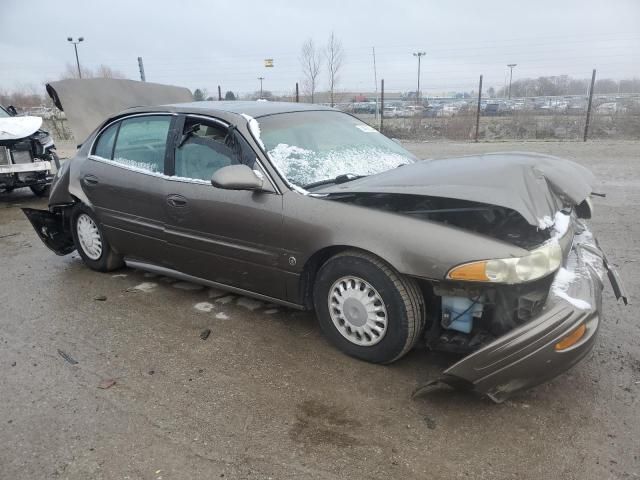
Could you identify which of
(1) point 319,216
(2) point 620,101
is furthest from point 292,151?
(2) point 620,101

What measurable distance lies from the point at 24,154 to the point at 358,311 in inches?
287

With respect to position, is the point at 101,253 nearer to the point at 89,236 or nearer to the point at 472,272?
the point at 89,236

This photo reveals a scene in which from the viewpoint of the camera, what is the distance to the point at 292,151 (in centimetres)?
358

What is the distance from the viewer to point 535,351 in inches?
94.6

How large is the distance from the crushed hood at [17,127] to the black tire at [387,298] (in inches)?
274

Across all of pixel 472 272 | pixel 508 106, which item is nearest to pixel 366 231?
pixel 472 272

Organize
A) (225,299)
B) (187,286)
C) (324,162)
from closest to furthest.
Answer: (324,162)
(225,299)
(187,286)

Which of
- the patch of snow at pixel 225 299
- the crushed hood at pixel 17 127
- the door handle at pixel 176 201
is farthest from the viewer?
the crushed hood at pixel 17 127

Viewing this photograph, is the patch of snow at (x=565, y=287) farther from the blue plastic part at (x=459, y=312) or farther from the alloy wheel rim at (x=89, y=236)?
the alloy wheel rim at (x=89, y=236)

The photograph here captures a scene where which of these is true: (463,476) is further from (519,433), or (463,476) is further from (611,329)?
(611,329)

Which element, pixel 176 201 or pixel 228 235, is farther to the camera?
pixel 176 201

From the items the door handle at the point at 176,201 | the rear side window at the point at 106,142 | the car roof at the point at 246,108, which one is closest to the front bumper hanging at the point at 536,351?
the door handle at the point at 176,201

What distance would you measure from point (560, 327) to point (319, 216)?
4.69 ft

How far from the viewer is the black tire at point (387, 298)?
2.83 metres
